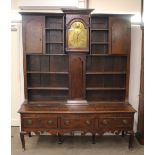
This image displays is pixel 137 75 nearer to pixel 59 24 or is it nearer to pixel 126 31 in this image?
pixel 126 31

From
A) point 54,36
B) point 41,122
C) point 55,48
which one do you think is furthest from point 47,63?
point 41,122

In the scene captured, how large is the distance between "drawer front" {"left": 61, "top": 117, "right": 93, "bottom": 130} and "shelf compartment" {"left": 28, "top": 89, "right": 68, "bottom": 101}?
2.01 ft

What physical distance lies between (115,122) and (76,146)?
0.75 m

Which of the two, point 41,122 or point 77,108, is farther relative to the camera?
point 77,108

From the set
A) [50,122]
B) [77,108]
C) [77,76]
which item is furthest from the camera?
[77,76]

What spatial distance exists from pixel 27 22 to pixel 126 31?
1.56 m

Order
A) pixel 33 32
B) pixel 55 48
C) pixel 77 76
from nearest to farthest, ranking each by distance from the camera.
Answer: pixel 33 32
pixel 77 76
pixel 55 48

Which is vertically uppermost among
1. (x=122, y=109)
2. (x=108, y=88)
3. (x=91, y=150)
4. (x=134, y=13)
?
(x=134, y=13)

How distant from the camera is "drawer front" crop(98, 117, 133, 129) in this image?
3543 mm

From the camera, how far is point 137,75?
4.09m

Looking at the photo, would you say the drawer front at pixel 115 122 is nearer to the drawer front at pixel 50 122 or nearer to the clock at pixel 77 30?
the drawer front at pixel 50 122

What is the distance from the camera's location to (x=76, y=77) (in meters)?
3.89

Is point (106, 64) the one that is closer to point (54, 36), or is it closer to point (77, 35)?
point (77, 35)
